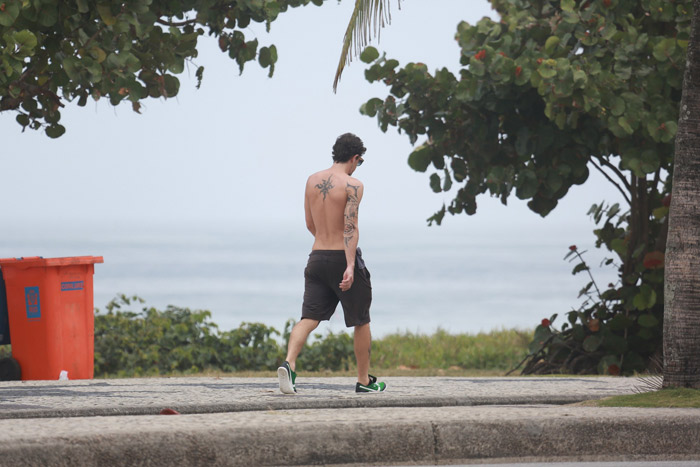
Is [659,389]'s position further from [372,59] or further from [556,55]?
[372,59]

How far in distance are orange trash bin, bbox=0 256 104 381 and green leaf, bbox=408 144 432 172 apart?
4928 millimetres

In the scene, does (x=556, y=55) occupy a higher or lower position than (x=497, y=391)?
higher

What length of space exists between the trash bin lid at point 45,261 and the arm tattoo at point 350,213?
3989 millimetres

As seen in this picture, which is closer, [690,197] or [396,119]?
[690,197]

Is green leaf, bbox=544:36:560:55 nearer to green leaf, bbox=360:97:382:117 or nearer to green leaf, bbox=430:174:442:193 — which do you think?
green leaf, bbox=360:97:382:117

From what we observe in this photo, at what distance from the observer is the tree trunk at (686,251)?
7340 mm

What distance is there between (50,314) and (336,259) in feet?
13.2

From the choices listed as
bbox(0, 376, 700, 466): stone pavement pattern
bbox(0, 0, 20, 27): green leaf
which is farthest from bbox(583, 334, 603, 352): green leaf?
bbox(0, 0, 20, 27): green leaf

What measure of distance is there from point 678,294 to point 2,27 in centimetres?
671

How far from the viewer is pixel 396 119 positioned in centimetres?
1362

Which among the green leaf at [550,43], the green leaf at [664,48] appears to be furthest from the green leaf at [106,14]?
the green leaf at [664,48]

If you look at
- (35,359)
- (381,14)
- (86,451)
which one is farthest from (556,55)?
(86,451)

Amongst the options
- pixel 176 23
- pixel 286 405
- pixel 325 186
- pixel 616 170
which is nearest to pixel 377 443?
pixel 286 405

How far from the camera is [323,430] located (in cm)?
586
